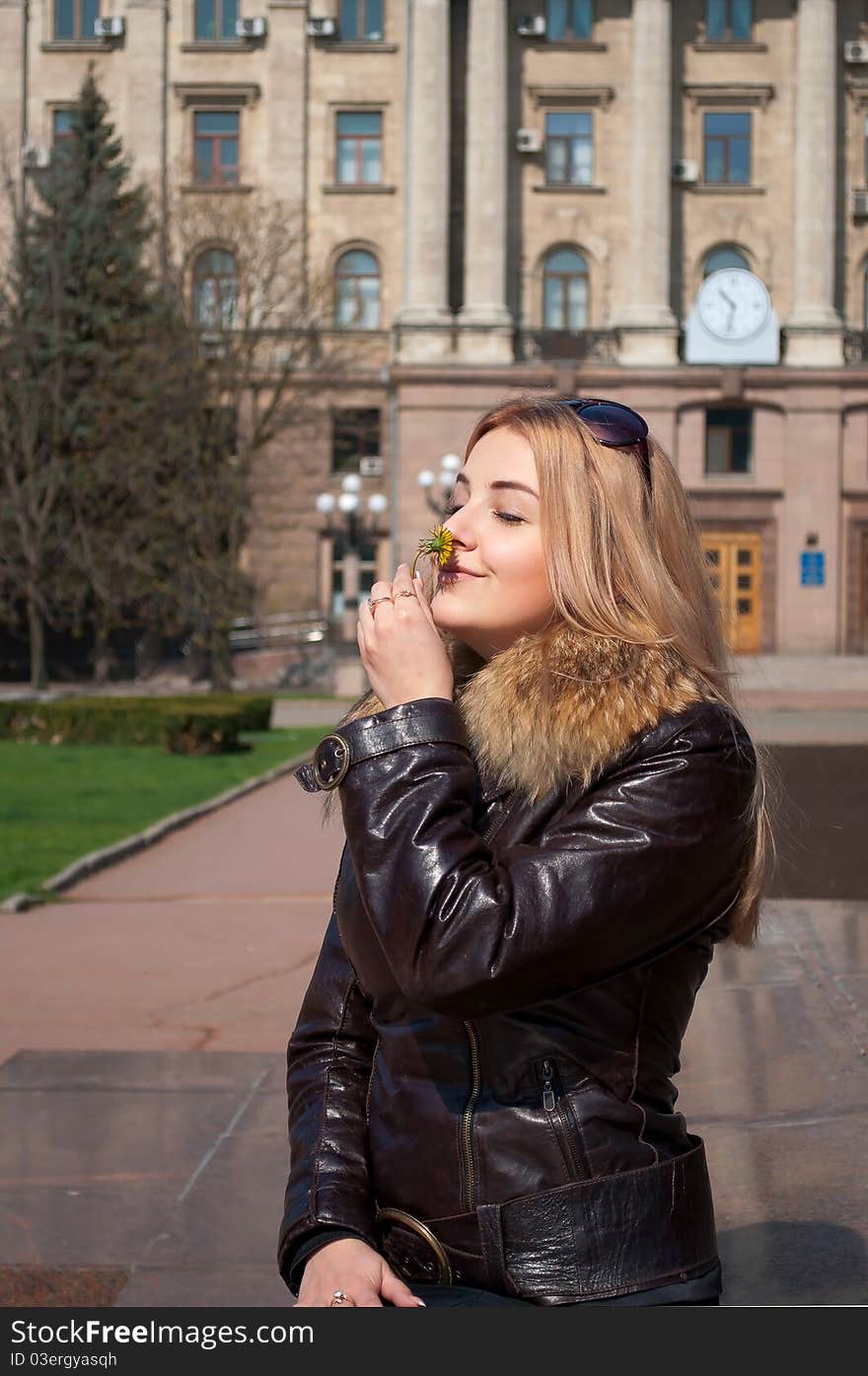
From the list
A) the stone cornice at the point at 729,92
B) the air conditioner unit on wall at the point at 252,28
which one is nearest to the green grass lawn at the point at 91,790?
the air conditioner unit on wall at the point at 252,28

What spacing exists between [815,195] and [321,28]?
1477cm

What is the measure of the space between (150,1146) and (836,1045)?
2.74 meters

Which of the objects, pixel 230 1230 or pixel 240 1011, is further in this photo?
pixel 240 1011

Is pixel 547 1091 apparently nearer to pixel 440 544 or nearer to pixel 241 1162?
pixel 440 544

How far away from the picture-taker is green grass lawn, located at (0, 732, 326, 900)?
12604 mm

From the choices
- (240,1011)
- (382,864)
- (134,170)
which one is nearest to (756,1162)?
(240,1011)

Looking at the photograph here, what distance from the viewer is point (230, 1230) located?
15.5 ft

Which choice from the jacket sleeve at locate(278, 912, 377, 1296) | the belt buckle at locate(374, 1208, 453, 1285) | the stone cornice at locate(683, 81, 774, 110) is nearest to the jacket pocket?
the belt buckle at locate(374, 1208, 453, 1285)

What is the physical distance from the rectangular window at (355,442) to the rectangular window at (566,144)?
851 centimetres

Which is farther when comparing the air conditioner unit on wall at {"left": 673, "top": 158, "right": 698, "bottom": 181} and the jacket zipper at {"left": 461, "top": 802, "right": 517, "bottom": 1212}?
the air conditioner unit on wall at {"left": 673, "top": 158, "right": 698, "bottom": 181}

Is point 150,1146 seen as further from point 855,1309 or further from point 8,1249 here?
point 855,1309

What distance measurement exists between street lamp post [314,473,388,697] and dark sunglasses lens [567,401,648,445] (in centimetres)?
3189

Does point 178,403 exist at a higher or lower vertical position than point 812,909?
higher

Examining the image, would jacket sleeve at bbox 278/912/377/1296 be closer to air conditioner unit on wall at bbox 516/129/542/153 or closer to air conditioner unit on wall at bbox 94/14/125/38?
air conditioner unit on wall at bbox 516/129/542/153
